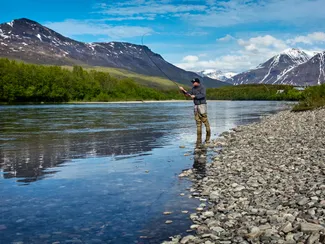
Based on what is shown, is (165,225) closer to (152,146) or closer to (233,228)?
(233,228)

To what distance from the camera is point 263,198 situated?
8023mm

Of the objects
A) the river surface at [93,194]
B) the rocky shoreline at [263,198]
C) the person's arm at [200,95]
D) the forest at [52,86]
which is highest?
the forest at [52,86]

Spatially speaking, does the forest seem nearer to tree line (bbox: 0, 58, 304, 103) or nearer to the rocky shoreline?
tree line (bbox: 0, 58, 304, 103)

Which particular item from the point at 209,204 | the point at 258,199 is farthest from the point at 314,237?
the point at 209,204

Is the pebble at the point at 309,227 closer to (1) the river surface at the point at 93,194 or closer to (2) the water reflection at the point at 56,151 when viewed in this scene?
(1) the river surface at the point at 93,194

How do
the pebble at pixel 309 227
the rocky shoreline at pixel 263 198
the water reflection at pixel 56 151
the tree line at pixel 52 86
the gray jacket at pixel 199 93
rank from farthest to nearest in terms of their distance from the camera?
the tree line at pixel 52 86, the gray jacket at pixel 199 93, the water reflection at pixel 56 151, the rocky shoreline at pixel 263 198, the pebble at pixel 309 227

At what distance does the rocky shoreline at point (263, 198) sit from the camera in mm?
6012

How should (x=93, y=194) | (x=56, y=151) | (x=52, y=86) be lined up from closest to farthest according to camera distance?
(x=93, y=194) < (x=56, y=151) < (x=52, y=86)

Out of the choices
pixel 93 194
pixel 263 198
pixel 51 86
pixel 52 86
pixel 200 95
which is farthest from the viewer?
pixel 51 86

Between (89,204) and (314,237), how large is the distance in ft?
17.0

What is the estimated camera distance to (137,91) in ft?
590

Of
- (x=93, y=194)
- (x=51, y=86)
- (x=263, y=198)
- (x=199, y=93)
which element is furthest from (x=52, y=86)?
(x=263, y=198)

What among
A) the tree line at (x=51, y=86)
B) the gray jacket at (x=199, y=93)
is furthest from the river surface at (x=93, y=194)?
the tree line at (x=51, y=86)

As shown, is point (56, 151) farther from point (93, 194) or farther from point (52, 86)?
point (52, 86)
